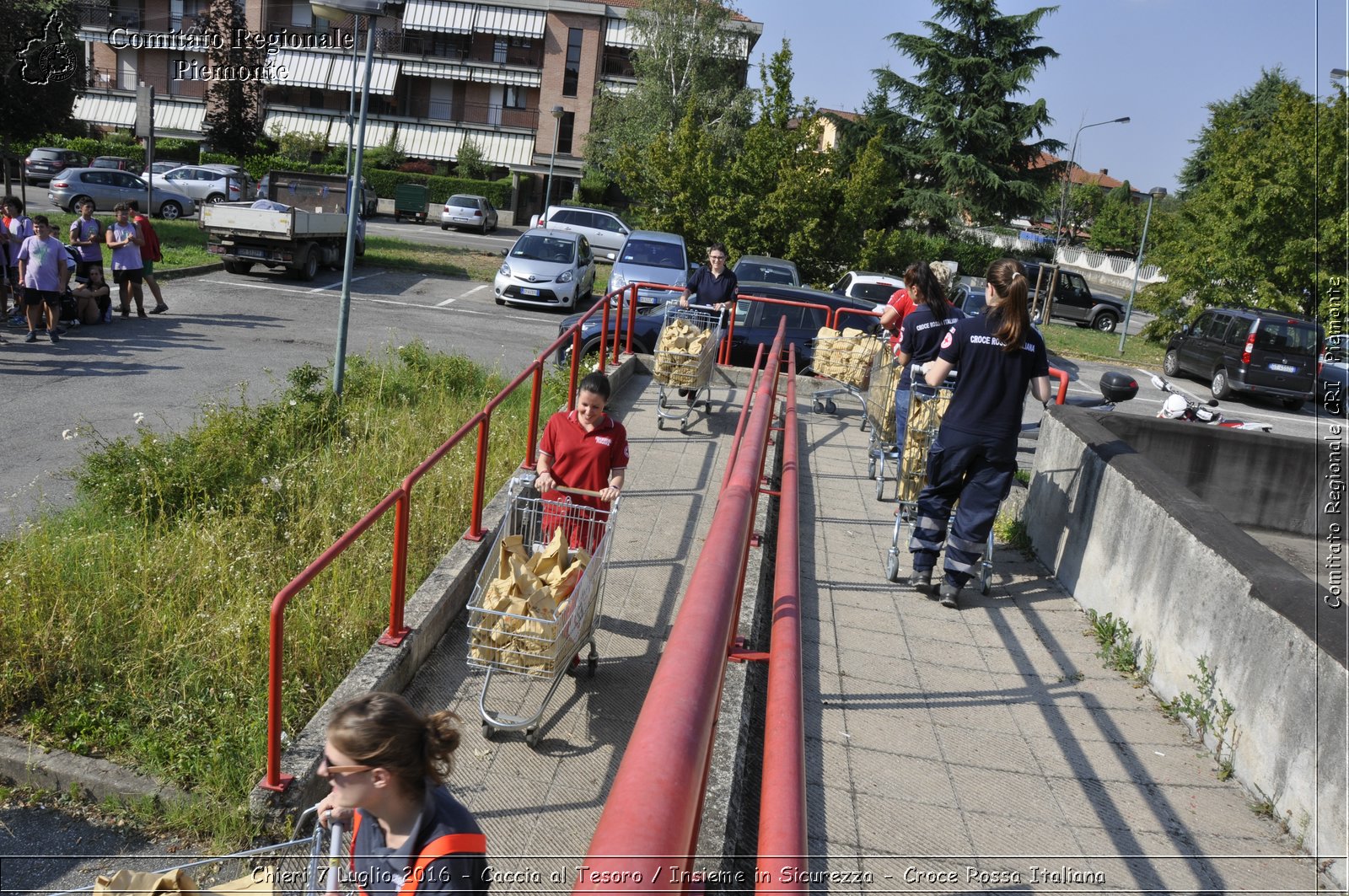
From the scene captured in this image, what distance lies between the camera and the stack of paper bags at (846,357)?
1241cm

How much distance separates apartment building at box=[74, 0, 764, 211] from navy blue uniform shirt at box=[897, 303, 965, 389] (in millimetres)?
50304

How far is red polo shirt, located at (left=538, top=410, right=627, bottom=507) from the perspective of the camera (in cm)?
588

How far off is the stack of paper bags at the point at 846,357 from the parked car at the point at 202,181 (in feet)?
98.0

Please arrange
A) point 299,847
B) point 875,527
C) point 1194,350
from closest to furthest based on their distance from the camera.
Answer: point 299,847 < point 875,527 < point 1194,350

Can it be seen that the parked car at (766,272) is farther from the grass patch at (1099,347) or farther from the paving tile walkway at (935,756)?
the paving tile walkway at (935,756)

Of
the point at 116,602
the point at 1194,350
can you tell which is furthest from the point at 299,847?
the point at 1194,350

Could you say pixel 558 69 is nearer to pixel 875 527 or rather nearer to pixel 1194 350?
pixel 1194 350

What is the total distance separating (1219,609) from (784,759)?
3.90 m

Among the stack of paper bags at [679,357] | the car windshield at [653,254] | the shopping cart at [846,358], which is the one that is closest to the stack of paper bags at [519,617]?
the stack of paper bags at [679,357]

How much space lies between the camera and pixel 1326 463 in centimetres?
906

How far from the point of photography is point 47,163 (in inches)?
1570

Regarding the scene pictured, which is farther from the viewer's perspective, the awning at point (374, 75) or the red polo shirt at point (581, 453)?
the awning at point (374, 75)

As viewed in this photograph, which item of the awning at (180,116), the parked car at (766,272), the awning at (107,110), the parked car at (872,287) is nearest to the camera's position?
the parked car at (766,272)

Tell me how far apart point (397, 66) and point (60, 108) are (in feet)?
110
